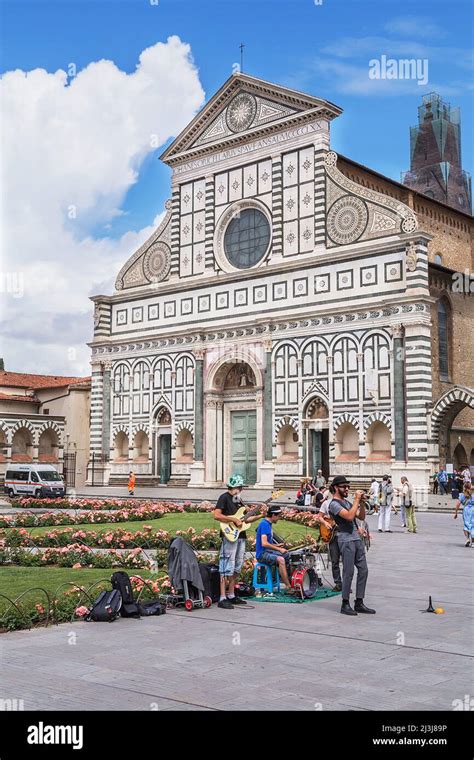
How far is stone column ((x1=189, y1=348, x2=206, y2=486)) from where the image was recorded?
1619 inches

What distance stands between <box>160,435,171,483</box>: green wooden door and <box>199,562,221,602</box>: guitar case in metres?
32.1

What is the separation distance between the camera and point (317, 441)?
123ft

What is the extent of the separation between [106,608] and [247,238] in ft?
108

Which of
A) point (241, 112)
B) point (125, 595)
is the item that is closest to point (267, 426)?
point (241, 112)

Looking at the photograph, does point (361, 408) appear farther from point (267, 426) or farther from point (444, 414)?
point (267, 426)

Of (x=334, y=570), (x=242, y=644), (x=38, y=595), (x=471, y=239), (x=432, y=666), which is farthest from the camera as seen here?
(x=471, y=239)

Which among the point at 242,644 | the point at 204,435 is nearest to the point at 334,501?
the point at 242,644

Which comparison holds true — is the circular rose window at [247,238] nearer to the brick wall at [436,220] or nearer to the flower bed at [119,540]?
the brick wall at [436,220]

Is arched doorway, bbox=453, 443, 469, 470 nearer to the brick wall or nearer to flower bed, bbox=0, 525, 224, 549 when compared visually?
the brick wall

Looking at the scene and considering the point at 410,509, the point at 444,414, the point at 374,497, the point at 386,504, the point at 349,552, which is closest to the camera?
the point at 349,552
